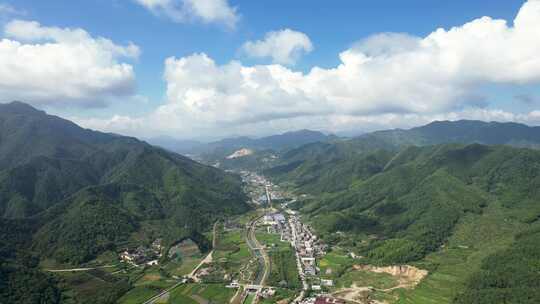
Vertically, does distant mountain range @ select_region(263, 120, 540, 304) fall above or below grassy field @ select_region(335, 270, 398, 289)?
above

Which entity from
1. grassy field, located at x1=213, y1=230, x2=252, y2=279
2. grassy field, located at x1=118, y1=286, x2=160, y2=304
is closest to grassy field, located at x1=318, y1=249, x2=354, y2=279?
grassy field, located at x1=213, y1=230, x2=252, y2=279

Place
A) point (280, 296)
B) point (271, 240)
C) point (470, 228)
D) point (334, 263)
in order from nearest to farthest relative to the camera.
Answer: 1. point (280, 296)
2. point (334, 263)
3. point (470, 228)
4. point (271, 240)

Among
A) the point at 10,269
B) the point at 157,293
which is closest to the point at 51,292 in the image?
the point at 10,269

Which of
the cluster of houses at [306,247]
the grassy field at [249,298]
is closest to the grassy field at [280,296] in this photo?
the grassy field at [249,298]

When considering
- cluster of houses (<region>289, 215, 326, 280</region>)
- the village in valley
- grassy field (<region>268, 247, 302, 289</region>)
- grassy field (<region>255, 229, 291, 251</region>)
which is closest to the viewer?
the village in valley

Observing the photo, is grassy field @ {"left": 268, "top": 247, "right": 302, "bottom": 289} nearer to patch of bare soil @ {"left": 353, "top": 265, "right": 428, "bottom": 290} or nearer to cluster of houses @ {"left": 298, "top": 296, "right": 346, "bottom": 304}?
cluster of houses @ {"left": 298, "top": 296, "right": 346, "bottom": 304}

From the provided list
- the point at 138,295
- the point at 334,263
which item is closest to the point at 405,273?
the point at 334,263

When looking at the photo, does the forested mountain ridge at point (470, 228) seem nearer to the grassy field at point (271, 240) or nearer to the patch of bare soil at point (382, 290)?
the patch of bare soil at point (382, 290)

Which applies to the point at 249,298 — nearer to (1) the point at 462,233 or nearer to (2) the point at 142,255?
(2) the point at 142,255

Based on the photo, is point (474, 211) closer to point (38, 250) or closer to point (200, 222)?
point (200, 222)
